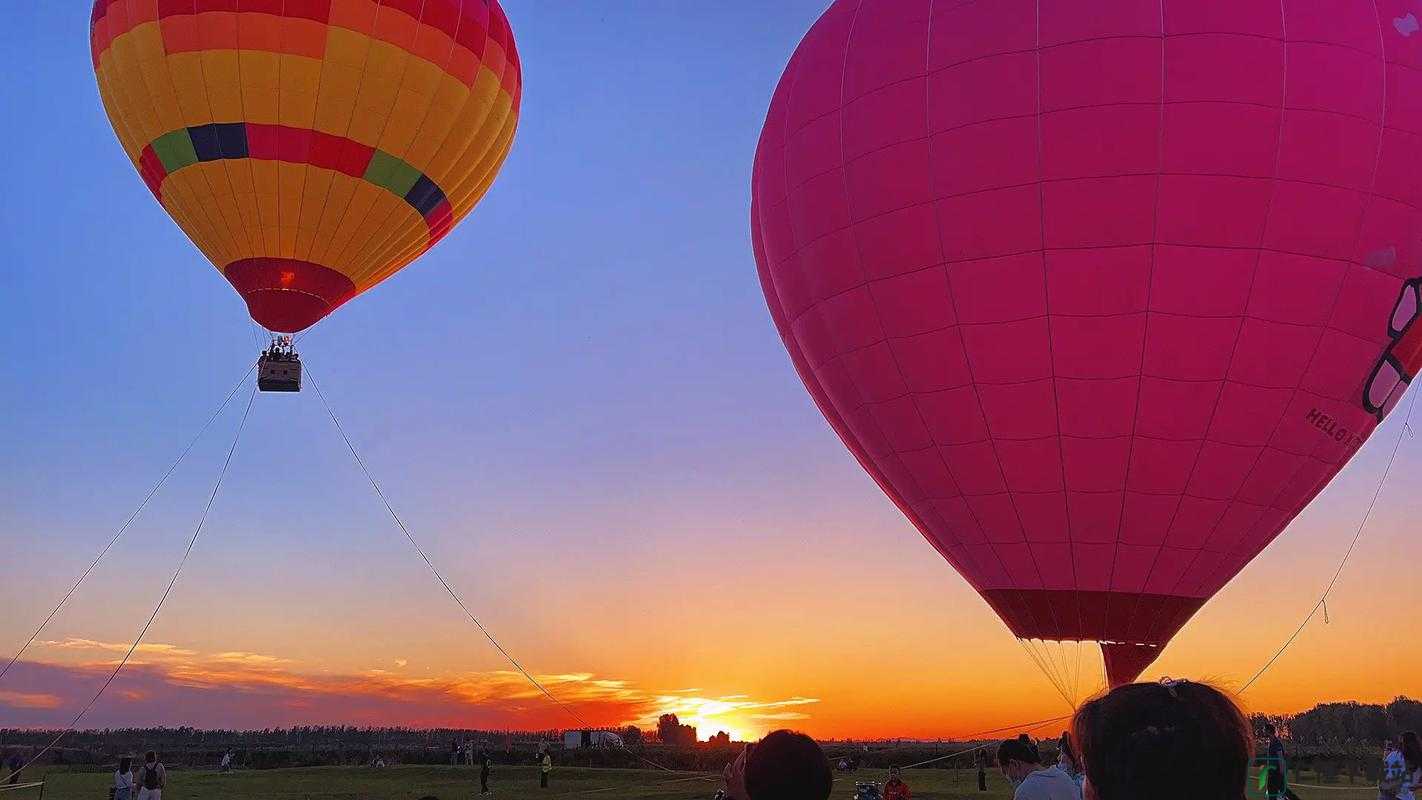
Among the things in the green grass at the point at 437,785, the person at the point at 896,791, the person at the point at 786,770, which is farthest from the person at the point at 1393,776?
the green grass at the point at 437,785

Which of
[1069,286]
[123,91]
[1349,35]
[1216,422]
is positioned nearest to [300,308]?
[123,91]

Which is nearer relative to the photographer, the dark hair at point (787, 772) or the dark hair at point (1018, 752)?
the dark hair at point (787, 772)

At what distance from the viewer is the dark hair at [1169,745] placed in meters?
2.11

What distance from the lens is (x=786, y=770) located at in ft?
9.90

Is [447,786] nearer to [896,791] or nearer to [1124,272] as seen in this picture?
[896,791]

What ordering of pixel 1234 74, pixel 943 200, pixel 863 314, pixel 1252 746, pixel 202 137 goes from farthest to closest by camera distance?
1. pixel 202 137
2. pixel 863 314
3. pixel 943 200
4. pixel 1234 74
5. pixel 1252 746

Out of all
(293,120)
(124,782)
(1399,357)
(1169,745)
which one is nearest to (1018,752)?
(1169,745)

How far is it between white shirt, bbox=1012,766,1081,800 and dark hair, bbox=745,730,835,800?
2.39 meters

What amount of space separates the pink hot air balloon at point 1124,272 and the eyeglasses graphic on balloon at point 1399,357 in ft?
0.11

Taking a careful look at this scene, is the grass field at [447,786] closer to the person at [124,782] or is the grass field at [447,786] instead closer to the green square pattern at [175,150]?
the person at [124,782]

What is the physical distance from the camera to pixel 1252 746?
85.6 inches

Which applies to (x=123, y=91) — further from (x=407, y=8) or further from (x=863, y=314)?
Result: (x=863, y=314)

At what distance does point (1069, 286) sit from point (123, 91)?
16.0 meters

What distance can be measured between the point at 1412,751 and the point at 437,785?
67.8 feet
